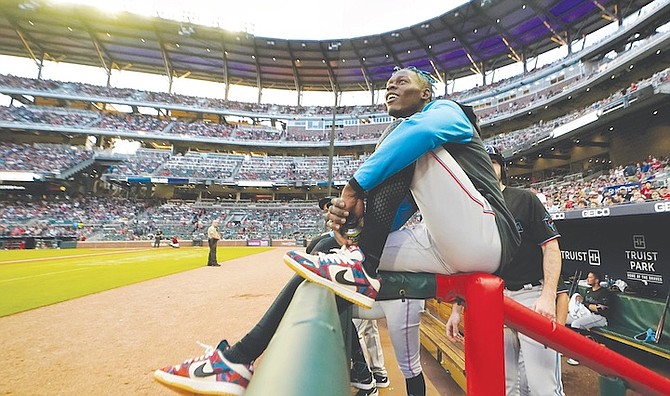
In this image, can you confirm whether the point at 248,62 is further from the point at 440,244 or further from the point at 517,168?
the point at 440,244

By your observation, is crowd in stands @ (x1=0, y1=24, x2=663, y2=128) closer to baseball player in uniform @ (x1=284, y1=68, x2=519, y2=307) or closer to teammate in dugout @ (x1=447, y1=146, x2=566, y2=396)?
teammate in dugout @ (x1=447, y1=146, x2=566, y2=396)

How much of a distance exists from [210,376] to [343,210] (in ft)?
2.72

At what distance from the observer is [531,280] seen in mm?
2148

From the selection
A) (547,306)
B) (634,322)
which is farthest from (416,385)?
(634,322)

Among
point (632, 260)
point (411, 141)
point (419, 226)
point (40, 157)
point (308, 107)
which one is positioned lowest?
point (632, 260)

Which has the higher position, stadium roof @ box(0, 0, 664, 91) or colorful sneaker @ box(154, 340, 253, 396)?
stadium roof @ box(0, 0, 664, 91)

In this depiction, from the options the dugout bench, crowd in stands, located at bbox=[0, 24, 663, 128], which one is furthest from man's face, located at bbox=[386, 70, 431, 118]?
crowd in stands, located at bbox=[0, 24, 663, 128]

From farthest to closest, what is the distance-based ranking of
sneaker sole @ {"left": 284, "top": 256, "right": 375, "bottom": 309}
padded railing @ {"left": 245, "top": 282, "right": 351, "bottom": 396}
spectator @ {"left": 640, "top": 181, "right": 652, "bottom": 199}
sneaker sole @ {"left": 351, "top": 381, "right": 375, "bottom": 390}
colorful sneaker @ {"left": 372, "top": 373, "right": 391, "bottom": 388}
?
spectator @ {"left": 640, "top": 181, "right": 652, "bottom": 199}
colorful sneaker @ {"left": 372, "top": 373, "right": 391, "bottom": 388}
sneaker sole @ {"left": 351, "top": 381, "right": 375, "bottom": 390}
sneaker sole @ {"left": 284, "top": 256, "right": 375, "bottom": 309}
padded railing @ {"left": 245, "top": 282, "right": 351, "bottom": 396}

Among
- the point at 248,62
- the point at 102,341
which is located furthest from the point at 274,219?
the point at 102,341

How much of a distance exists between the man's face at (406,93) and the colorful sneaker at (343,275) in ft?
2.93

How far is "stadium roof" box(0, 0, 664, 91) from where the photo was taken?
28531 millimetres

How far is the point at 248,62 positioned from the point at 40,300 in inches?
1516

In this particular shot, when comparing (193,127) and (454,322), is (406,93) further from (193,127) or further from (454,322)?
(193,127)

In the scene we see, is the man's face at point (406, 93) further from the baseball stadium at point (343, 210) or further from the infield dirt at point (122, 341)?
the infield dirt at point (122, 341)
